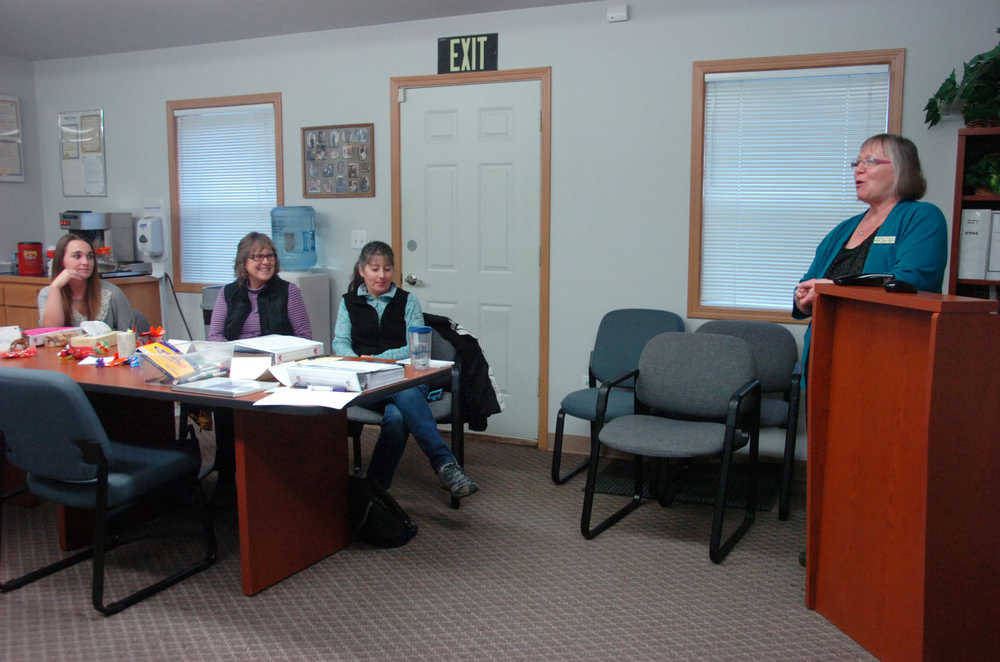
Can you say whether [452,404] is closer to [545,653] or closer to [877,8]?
[545,653]

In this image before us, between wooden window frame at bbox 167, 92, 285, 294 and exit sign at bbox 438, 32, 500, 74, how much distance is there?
1.18 metres

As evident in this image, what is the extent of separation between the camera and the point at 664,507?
3488 mm

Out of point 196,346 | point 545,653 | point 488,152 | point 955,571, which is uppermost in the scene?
point 488,152

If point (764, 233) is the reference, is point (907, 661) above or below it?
below

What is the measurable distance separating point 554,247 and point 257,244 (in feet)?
5.32

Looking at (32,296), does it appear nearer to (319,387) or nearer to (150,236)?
(150,236)

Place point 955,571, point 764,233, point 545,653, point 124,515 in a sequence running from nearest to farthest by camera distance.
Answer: point 955,571 < point 545,653 < point 124,515 < point 764,233

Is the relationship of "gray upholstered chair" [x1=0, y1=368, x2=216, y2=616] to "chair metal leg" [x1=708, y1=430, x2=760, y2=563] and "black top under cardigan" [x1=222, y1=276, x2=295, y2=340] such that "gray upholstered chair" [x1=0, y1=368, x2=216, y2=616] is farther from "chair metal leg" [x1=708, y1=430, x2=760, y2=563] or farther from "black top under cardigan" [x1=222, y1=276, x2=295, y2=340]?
"chair metal leg" [x1=708, y1=430, x2=760, y2=563]

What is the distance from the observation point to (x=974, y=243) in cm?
336

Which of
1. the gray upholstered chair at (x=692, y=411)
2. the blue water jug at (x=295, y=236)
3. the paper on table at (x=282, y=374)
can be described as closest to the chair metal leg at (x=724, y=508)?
the gray upholstered chair at (x=692, y=411)

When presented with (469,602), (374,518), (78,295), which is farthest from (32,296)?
(469,602)

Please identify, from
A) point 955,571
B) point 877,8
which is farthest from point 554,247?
point 955,571

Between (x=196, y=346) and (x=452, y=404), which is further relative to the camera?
(x=452, y=404)

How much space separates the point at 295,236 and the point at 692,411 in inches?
109
